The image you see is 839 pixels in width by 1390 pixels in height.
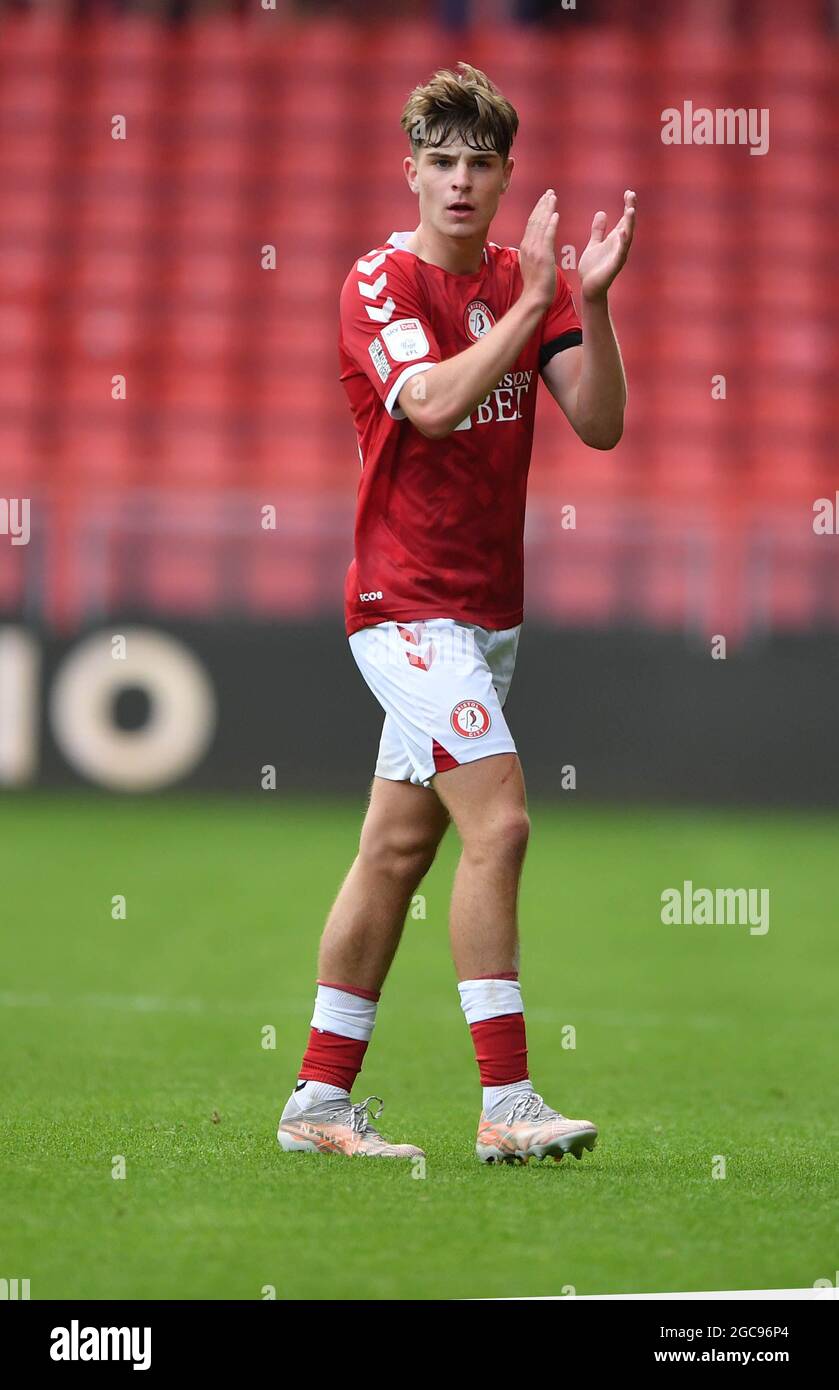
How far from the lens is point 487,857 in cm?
429

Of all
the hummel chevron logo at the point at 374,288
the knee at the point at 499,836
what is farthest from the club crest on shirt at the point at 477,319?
the knee at the point at 499,836

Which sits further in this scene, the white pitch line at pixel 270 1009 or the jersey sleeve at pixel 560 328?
the white pitch line at pixel 270 1009

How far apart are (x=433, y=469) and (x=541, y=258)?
1.71ft

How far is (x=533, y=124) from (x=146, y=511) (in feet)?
22.7

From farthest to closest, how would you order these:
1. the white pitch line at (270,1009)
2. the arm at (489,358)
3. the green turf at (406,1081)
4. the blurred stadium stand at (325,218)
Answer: the blurred stadium stand at (325,218), the white pitch line at (270,1009), the arm at (489,358), the green turf at (406,1081)

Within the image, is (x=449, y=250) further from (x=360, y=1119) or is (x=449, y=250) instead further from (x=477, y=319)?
(x=360, y=1119)

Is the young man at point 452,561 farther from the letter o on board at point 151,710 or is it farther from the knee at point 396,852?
the letter o on board at point 151,710

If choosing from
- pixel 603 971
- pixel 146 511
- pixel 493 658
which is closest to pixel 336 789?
pixel 146 511

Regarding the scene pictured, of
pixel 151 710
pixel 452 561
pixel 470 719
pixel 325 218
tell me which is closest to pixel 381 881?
pixel 470 719

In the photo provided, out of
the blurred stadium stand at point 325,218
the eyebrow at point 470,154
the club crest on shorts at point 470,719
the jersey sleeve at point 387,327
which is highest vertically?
the blurred stadium stand at point 325,218

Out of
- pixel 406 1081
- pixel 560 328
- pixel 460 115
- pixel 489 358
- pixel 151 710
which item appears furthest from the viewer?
pixel 151 710

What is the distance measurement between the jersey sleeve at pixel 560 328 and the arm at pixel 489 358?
0.35 meters

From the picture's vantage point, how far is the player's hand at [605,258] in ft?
14.3

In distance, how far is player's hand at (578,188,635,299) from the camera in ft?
14.3
